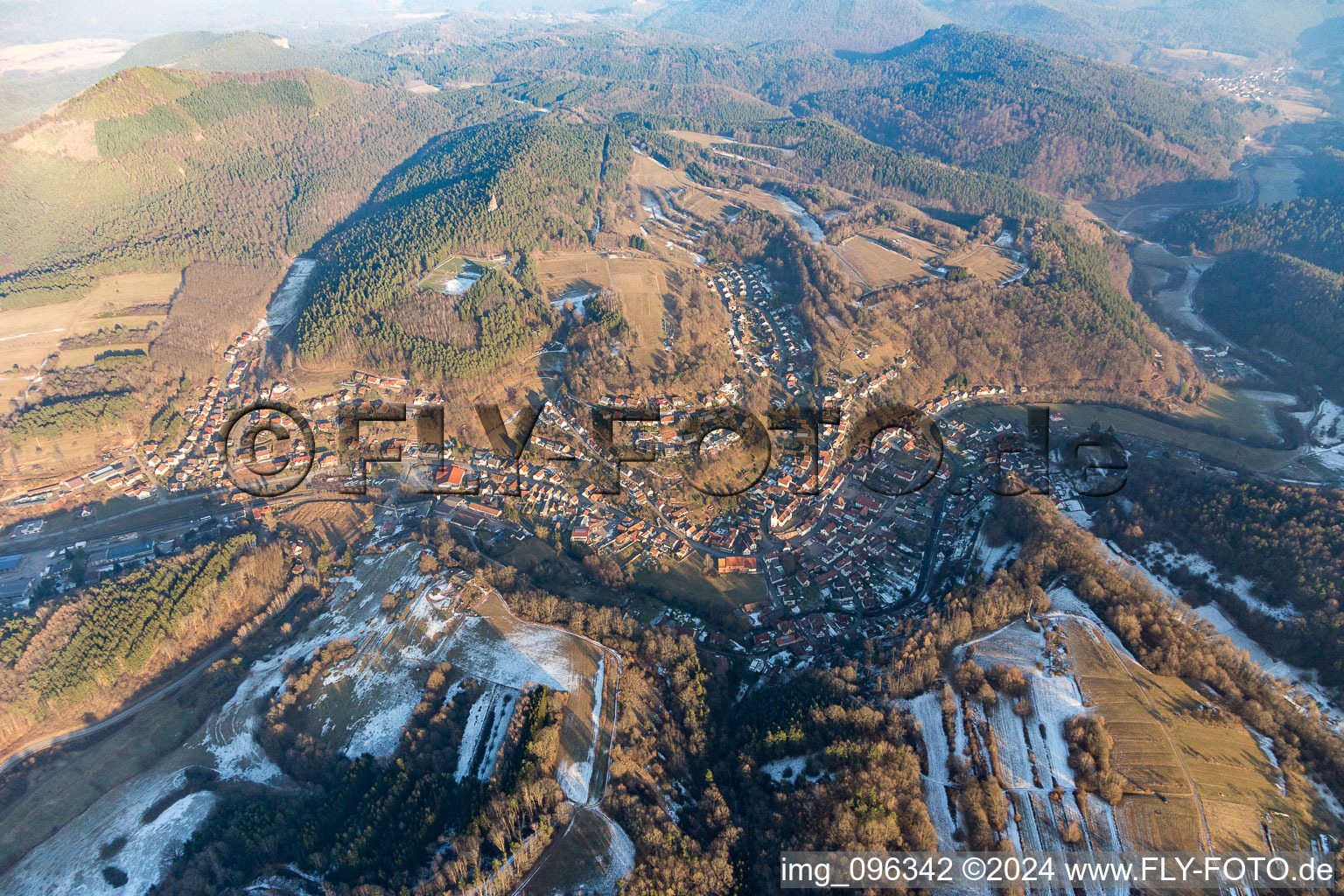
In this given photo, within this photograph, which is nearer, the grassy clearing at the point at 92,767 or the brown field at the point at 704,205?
the grassy clearing at the point at 92,767

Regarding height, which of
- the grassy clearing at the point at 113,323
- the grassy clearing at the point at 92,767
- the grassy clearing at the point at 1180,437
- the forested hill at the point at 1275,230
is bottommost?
the grassy clearing at the point at 92,767

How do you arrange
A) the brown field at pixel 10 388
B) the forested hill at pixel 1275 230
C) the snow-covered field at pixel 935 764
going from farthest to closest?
the forested hill at pixel 1275 230
the brown field at pixel 10 388
the snow-covered field at pixel 935 764

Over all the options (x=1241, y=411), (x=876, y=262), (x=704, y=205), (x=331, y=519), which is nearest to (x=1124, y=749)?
(x=1241, y=411)

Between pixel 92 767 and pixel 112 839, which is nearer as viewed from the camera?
pixel 112 839

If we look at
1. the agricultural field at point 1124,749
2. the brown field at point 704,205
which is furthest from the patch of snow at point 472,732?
the brown field at point 704,205

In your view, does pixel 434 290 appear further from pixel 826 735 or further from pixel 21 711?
pixel 826 735

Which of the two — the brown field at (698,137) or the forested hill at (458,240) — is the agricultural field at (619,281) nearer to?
the forested hill at (458,240)

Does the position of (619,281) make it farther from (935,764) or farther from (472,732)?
(935,764)
